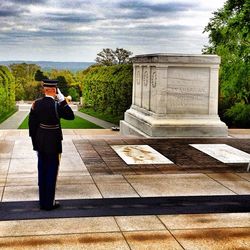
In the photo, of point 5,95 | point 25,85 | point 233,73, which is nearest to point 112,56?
point 25,85

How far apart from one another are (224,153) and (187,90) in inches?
126

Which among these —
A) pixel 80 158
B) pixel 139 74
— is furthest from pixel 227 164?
pixel 139 74

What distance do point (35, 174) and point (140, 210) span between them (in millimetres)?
2573

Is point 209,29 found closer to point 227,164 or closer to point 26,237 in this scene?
point 227,164

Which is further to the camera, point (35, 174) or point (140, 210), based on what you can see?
point (35, 174)

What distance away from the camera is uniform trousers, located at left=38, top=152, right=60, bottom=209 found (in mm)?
6301

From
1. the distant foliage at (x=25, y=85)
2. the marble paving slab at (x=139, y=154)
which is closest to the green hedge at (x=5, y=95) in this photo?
the distant foliage at (x=25, y=85)

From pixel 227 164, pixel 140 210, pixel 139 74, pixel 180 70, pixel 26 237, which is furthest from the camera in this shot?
pixel 139 74

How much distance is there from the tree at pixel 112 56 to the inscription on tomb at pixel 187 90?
65729mm

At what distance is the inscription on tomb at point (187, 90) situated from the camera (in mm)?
13344

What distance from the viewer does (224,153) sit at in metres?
10.7

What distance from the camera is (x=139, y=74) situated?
50.7 ft

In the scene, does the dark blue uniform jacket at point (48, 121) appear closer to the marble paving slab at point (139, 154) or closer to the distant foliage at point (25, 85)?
the marble paving slab at point (139, 154)

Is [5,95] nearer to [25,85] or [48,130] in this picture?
[48,130]
